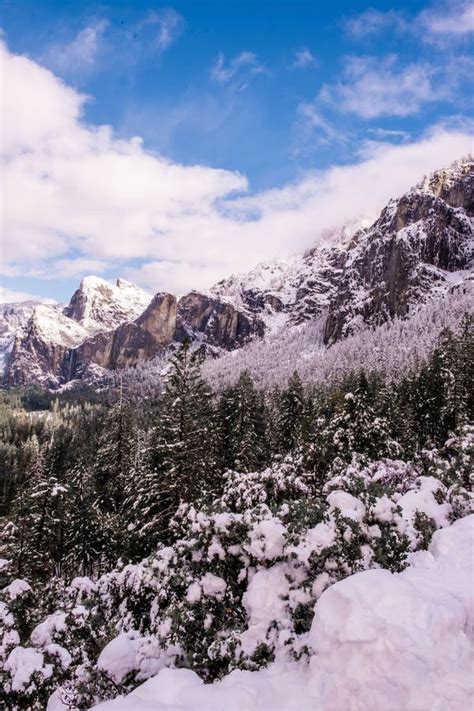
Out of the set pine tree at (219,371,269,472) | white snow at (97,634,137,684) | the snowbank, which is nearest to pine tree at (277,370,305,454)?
pine tree at (219,371,269,472)

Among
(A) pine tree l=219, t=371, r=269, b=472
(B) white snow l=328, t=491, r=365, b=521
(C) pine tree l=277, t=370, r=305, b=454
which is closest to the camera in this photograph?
(B) white snow l=328, t=491, r=365, b=521

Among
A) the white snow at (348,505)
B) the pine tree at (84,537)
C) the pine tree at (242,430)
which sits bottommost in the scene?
the pine tree at (84,537)

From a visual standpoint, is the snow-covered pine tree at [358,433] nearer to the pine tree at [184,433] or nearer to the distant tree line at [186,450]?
the distant tree line at [186,450]

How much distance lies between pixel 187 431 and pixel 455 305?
551 ft

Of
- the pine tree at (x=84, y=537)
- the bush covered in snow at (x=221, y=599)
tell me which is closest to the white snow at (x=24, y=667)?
the bush covered in snow at (x=221, y=599)

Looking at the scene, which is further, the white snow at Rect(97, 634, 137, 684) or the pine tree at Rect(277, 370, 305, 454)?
the pine tree at Rect(277, 370, 305, 454)

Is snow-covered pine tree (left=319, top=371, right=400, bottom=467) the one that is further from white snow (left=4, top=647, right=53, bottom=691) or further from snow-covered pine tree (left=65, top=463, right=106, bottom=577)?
snow-covered pine tree (left=65, top=463, right=106, bottom=577)

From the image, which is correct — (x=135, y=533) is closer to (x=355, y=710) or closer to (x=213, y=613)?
(x=213, y=613)

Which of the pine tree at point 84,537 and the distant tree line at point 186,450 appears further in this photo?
the pine tree at point 84,537

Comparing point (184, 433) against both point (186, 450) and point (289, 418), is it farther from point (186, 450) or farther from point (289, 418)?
point (289, 418)

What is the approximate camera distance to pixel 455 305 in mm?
159375

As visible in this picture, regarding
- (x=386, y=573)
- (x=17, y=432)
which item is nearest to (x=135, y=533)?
(x=386, y=573)

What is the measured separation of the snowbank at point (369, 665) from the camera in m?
3.52

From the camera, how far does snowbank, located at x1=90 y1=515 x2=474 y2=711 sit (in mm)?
3516
